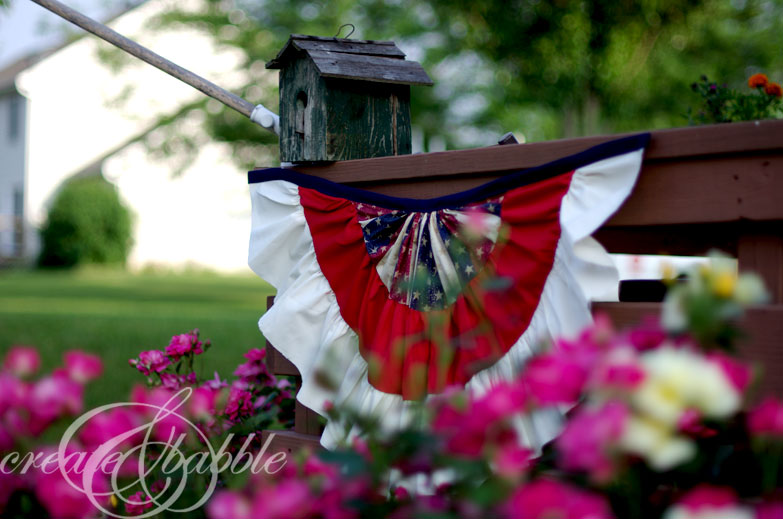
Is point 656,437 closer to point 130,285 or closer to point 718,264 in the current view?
point 718,264

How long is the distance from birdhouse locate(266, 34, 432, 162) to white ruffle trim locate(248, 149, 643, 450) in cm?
16

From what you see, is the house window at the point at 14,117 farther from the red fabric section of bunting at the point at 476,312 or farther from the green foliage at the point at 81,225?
the red fabric section of bunting at the point at 476,312

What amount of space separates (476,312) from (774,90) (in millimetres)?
1367

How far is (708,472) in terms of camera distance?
3.82 ft

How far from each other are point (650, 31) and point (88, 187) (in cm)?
1392

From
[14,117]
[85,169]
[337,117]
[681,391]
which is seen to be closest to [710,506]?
[681,391]

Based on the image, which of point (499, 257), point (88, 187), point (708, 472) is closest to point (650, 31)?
point (499, 257)

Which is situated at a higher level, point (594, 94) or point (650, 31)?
point (650, 31)

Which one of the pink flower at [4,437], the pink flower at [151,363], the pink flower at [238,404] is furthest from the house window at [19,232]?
the pink flower at [4,437]

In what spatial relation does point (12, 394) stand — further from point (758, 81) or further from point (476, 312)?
point (758, 81)

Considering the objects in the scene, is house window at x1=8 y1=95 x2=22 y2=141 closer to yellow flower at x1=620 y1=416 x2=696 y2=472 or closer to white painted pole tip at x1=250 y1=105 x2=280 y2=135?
white painted pole tip at x1=250 y1=105 x2=280 y2=135

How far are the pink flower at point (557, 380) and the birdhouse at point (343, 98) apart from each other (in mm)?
1472

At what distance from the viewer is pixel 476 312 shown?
1.79 metres

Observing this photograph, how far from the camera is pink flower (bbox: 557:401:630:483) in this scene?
2.51 ft
